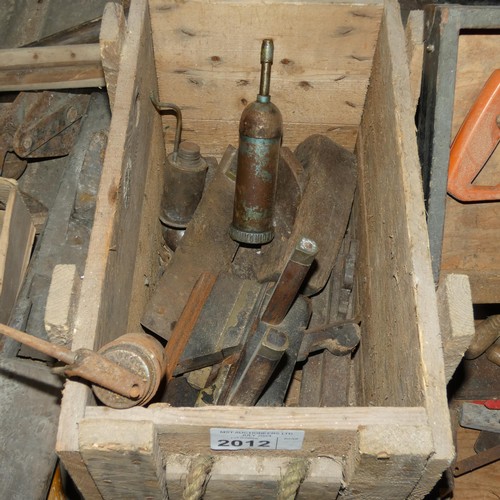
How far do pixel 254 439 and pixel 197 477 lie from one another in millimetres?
118

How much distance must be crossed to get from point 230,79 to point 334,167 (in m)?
0.40

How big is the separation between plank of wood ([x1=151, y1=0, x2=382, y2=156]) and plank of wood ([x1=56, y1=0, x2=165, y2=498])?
0.30ft

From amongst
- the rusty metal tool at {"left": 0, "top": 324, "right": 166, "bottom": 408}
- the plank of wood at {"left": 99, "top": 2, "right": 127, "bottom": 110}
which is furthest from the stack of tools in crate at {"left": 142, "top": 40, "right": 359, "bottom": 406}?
the plank of wood at {"left": 99, "top": 2, "right": 127, "bottom": 110}

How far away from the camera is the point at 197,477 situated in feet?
3.14

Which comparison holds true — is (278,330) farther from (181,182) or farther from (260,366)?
(181,182)

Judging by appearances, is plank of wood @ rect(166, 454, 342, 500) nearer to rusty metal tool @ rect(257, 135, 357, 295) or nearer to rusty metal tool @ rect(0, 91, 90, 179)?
rusty metal tool @ rect(257, 135, 357, 295)

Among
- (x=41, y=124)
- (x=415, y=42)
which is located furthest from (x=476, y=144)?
(x=41, y=124)

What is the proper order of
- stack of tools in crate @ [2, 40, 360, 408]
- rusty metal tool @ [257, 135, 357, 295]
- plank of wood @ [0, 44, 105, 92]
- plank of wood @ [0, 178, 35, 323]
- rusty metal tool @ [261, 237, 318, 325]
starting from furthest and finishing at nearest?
plank of wood @ [0, 44, 105, 92] → plank of wood @ [0, 178, 35, 323] → rusty metal tool @ [257, 135, 357, 295] → stack of tools in crate @ [2, 40, 360, 408] → rusty metal tool @ [261, 237, 318, 325]

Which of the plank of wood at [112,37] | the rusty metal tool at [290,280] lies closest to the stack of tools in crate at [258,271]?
the rusty metal tool at [290,280]

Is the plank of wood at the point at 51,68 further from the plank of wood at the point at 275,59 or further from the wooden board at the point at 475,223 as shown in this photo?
the wooden board at the point at 475,223

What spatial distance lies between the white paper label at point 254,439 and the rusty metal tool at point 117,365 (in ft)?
0.44

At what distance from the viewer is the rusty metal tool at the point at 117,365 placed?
89 cm

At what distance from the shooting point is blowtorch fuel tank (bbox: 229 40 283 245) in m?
1.53

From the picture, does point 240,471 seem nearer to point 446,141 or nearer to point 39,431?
point 39,431
